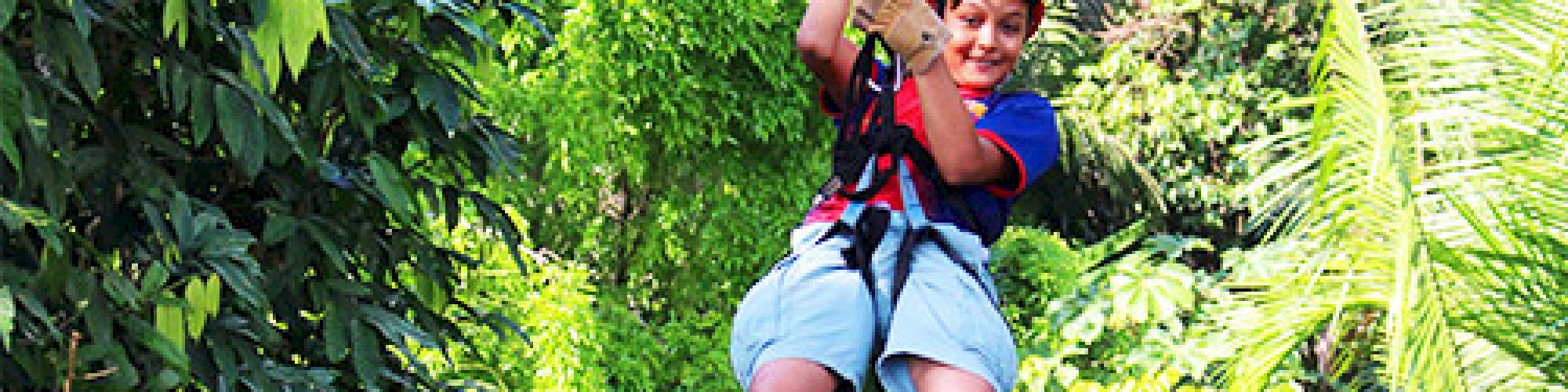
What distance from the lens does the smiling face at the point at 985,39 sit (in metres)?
2.56

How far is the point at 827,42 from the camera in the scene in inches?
97.0

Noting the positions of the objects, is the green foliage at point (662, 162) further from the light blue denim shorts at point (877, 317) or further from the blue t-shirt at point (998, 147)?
the light blue denim shorts at point (877, 317)

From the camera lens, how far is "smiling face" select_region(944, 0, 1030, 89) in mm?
2561

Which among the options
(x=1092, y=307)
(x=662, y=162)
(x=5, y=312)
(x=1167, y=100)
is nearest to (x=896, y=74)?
(x=5, y=312)

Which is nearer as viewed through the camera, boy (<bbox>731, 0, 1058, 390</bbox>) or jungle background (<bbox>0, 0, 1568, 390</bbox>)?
boy (<bbox>731, 0, 1058, 390</bbox>)

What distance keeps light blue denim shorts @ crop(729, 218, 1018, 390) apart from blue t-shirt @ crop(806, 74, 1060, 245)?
2.0 inches

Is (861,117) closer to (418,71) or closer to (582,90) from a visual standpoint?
(418,71)


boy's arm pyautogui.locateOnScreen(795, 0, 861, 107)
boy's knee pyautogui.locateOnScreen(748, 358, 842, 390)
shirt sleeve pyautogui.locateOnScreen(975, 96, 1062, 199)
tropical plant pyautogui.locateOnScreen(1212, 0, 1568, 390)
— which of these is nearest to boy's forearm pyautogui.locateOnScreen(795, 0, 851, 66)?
boy's arm pyautogui.locateOnScreen(795, 0, 861, 107)

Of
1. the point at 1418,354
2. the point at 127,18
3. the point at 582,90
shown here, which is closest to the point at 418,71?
the point at 127,18

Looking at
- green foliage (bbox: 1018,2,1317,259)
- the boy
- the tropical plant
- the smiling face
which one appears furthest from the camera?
green foliage (bbox: 1018,2,1317,259)

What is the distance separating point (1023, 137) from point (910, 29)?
0.27 meters

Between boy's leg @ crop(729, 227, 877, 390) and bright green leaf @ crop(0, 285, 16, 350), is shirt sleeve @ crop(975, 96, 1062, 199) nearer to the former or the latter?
boy's leg @ crop(729, 227, 877, 390)

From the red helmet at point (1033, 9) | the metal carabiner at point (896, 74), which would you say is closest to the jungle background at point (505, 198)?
the metal carabiner at point (896, 74)

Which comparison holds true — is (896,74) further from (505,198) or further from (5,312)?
(505,198)
